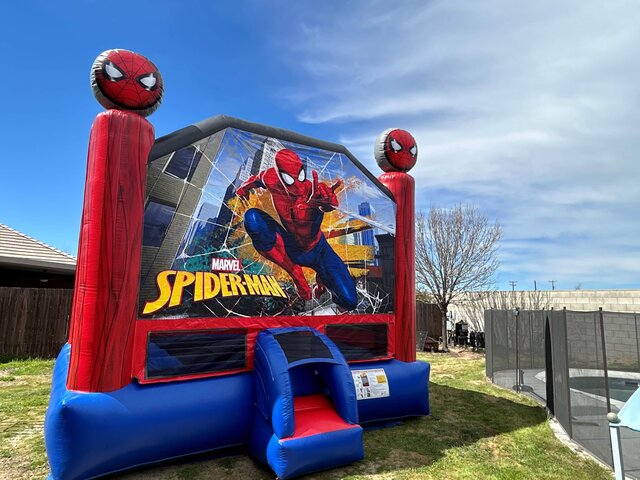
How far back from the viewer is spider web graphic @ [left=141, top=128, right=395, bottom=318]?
5.44 m

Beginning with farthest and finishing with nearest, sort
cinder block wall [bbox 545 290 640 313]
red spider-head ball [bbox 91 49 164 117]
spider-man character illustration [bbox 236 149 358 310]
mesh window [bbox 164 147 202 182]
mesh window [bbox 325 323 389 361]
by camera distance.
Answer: cinder block wall [bbox 545 290 640 313] < mesh window [bbox 325 323 389 361] < spider-man character illustration [bbox 236 149 358 310] < mesh window [bbox 164 147 202 182] < red spider-head ball [bbox 91 49 164 117]

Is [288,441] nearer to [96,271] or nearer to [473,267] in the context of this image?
[96,271]

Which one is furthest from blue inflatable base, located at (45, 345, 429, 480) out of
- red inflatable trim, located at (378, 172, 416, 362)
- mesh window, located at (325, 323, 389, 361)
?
red inflatable trim, located at (378, 172, 416, 362)

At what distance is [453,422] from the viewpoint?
695 centimetres

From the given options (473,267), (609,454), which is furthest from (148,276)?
(473,267)

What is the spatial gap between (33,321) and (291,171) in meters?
10.1

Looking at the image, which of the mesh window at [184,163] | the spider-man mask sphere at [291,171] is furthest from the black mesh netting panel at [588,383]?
the mesh window at [184,163]

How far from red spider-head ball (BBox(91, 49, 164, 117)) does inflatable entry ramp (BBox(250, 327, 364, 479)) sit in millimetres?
3529

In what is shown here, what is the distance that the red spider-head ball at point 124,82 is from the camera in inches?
200

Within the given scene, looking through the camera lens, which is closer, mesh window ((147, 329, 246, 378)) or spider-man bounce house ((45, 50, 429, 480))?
spider-man bounce house ((45, 50, 429, 480))

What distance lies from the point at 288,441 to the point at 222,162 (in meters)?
3.81

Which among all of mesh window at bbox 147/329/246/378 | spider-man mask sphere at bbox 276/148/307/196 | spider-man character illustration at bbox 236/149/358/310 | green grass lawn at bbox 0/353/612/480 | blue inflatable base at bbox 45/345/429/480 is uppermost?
spider-man mask sphere at bbox 276/148/307/196

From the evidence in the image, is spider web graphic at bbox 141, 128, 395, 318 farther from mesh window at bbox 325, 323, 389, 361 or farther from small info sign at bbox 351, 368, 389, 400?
small info sign at bbox 351, 368, 389, 400

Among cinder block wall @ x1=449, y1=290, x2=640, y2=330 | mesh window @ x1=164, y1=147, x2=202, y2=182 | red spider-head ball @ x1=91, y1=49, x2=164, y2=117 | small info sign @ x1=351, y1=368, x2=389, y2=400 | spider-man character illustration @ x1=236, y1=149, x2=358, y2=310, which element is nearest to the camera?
red spider-head ball @ x1=91, y1=49, x2=164, y2=117
